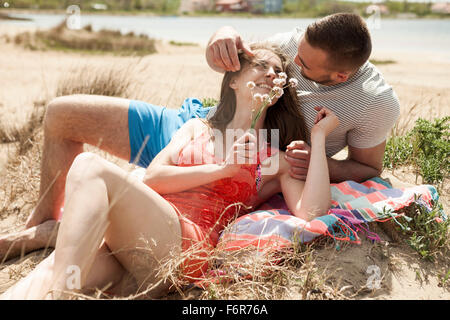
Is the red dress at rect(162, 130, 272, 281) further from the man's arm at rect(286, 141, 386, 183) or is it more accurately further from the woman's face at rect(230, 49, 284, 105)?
the man's arm at rect(286, 141, 386, 183)

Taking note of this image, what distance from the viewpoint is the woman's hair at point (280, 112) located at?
8.88 feet

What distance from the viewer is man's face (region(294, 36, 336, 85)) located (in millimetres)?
2484

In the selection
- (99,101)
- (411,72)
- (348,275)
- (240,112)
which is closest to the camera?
(348,275)

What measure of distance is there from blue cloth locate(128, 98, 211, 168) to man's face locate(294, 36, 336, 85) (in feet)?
2.64

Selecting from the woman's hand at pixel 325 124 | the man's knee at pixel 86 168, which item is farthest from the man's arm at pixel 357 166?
the man's knee at pixel 86 168

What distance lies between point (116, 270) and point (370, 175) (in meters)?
1.93

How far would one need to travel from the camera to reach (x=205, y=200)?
2336mm

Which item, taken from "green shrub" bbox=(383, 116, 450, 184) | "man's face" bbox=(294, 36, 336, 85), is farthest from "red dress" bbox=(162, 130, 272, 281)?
"green shrub" bbox=(383, 116, 450, 184)

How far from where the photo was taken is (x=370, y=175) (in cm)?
298

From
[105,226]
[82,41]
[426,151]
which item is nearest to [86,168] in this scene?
[105,226]

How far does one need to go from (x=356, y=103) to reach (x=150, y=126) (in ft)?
4.77
